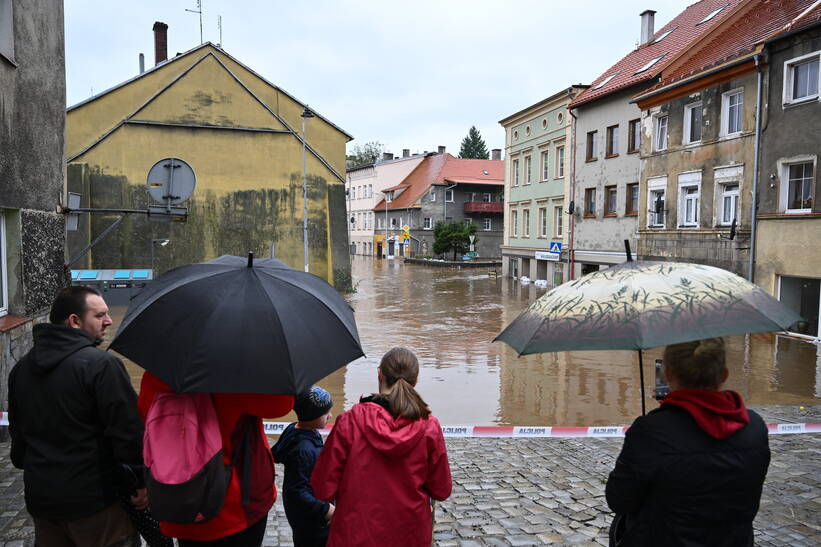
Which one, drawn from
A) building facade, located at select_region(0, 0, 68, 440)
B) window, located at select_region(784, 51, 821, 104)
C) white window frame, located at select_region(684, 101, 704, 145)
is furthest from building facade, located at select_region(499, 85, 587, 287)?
building facade, located at select_region(0, 0, 68, 440)

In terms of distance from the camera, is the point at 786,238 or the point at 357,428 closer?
the point at 357,428

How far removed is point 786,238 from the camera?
18.2 m

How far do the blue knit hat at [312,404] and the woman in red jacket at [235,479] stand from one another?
1.45ft

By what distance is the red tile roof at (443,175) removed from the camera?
226 ft

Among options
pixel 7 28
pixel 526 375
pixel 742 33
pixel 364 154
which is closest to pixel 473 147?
pixel 364 154

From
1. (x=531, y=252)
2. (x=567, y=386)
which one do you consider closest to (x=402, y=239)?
(x=531, y=252)

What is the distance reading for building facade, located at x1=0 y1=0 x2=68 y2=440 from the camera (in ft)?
23.0

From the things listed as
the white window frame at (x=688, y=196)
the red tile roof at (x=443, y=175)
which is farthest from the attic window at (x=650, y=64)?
the red tile roof at (x=443, y=175)

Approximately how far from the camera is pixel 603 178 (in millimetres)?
30891

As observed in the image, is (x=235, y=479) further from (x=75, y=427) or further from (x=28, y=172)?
(x=28, y=172)

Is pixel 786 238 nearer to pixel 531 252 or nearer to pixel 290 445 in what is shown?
pixel 290 445

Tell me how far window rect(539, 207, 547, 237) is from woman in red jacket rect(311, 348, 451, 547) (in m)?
36.6

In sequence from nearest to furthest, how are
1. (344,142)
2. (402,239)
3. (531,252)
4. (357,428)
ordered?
(357,428) → (344,142) → (531,252) → (402,239)

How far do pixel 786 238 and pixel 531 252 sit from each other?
72.9 ft
